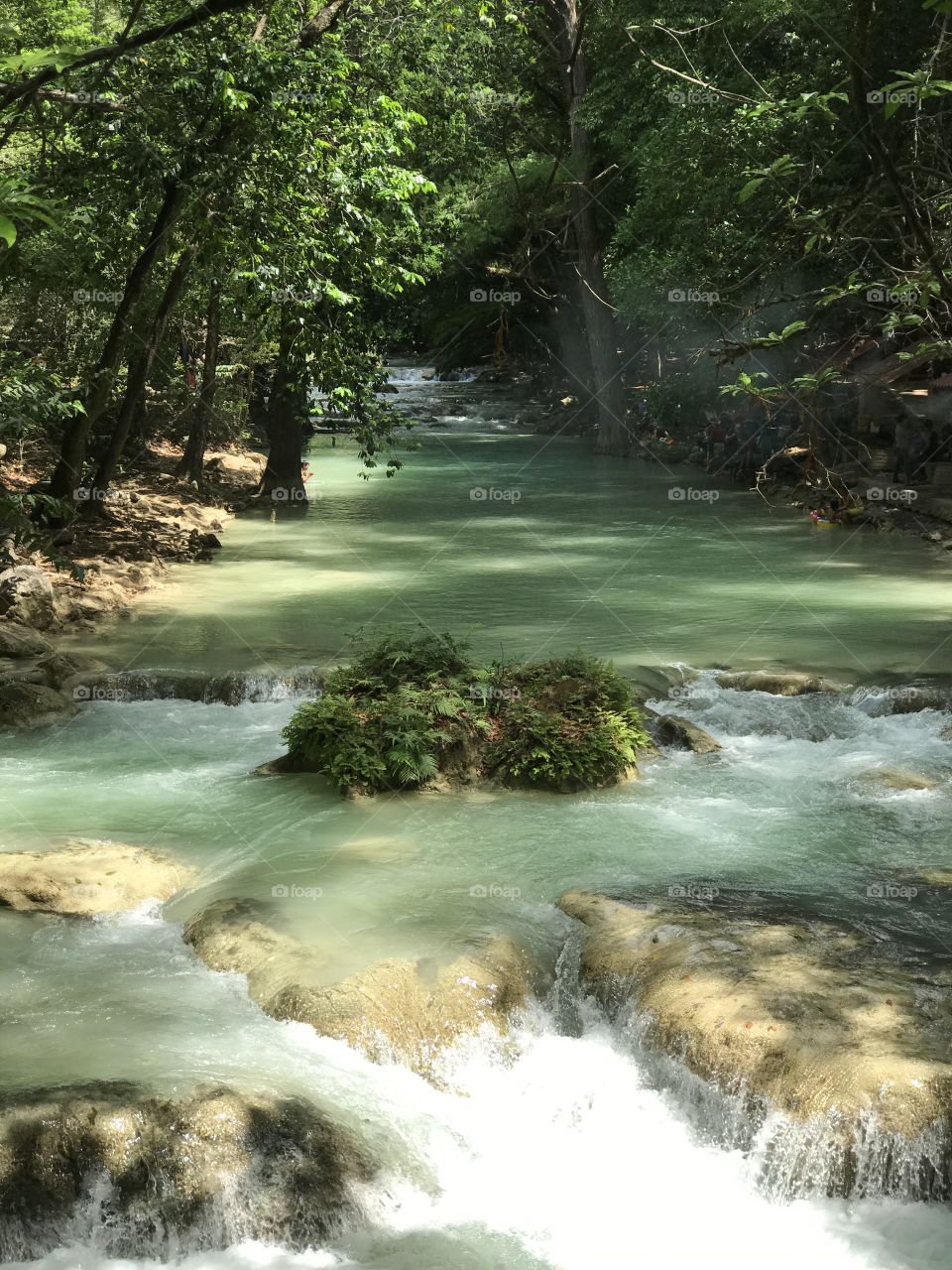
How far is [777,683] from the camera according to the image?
11.8m

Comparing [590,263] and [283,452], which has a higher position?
[590,263]

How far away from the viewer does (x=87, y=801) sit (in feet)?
31.3

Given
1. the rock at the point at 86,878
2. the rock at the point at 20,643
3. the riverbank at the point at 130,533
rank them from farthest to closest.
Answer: the riverbank at the point at 130,533 → the rock at the point at 20,643 → the rock at the point at 86,878

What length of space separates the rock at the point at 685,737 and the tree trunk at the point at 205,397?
844 centimetres

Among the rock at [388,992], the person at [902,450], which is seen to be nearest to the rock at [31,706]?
the rock at [388,992]

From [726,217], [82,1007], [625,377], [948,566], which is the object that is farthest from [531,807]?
[625,377]

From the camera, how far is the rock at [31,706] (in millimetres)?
11211

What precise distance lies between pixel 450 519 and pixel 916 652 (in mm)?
11115

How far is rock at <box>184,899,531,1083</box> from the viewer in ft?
21.4

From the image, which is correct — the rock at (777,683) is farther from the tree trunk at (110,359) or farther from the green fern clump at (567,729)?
the tree trunk at (110,359)

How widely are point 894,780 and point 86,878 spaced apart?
5.50 metres

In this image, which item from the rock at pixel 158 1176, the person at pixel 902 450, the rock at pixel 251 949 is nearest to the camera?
the rock at pixel 158 1176

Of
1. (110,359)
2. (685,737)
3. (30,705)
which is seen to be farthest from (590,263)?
(30,705)

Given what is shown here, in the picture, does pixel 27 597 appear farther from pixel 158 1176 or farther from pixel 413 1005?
pixel 158 1176
